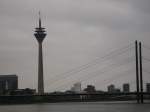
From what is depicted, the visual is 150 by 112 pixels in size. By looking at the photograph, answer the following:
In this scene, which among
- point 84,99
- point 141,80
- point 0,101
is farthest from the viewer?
point 84,99

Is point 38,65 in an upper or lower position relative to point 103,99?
upper

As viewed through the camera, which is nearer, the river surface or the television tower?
the river surface

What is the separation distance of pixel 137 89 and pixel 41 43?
66.3 m

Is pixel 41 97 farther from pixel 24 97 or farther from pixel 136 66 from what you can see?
pixel 136 66

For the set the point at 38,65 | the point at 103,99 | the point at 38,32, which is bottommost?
the point at 103,99

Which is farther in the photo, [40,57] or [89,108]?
[40,57]

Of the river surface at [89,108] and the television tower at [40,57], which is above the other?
Result: the television tower at [40,57]

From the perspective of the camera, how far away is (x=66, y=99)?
289 ft

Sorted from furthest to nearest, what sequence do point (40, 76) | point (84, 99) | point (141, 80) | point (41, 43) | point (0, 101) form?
1. point (41, 43)
2. point (40, 76)
3. point (84, 99)
4. point (0, 101)
5. point (141, 80)

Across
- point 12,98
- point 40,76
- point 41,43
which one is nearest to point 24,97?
point 12,98

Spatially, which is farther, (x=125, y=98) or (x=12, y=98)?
(x=125, y=98)

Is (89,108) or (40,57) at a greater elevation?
(40,57)

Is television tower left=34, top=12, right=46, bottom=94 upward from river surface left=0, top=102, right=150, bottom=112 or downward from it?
upward

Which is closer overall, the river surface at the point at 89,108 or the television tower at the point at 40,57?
the river surface at the point at 89,108
